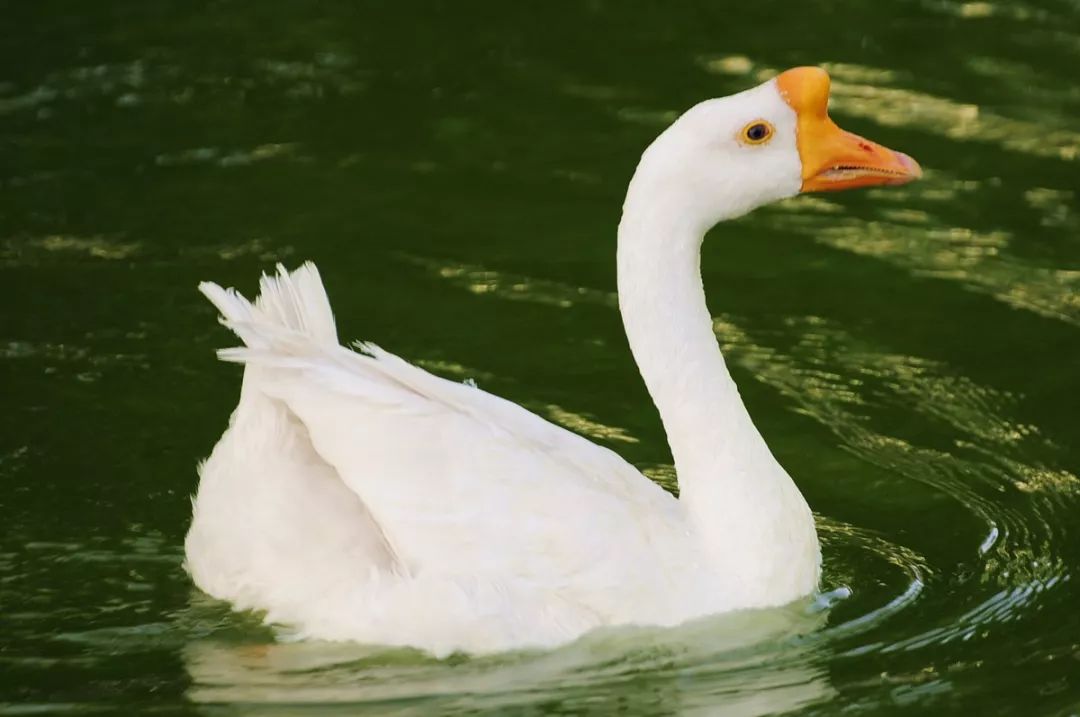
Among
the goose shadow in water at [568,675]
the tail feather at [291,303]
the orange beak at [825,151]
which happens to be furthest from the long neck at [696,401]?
the tail feather at [291,303]

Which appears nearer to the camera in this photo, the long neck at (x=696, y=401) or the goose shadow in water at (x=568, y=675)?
the goose shadow in water at (x=568, y=675)

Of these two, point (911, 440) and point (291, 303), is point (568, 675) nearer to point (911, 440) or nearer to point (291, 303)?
point (291, 303)

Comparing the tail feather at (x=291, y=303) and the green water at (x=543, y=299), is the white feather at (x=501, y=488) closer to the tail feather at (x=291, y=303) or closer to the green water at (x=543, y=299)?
the tail feather at (x=291, y=303)

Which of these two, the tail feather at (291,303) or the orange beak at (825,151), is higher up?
the orange beak at (825,151)

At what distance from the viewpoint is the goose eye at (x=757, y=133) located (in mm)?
7324

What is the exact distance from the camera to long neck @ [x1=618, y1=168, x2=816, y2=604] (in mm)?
7266

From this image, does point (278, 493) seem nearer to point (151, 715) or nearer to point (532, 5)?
point (151, 715)

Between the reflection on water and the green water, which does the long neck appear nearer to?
the green water

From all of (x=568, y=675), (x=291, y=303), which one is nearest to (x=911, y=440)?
(x=568, y=675)

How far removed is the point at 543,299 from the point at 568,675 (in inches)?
158

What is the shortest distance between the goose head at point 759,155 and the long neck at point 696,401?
0.07 m

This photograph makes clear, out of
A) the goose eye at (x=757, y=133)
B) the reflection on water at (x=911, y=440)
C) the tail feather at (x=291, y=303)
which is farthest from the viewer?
the reflection on water at (x=911, y=440)

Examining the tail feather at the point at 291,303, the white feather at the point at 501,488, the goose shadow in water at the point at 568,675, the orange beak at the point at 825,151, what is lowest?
the goose shadow in water at the point at 568,675

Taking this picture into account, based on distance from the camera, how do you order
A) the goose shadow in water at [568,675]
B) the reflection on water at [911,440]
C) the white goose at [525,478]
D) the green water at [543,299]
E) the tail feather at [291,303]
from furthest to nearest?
the reflection on water at [911,440] → the tail feather at [291,303] → the green water at [543,299] → the white goose at [525,478] → the goose shadow in water at [568,675]
